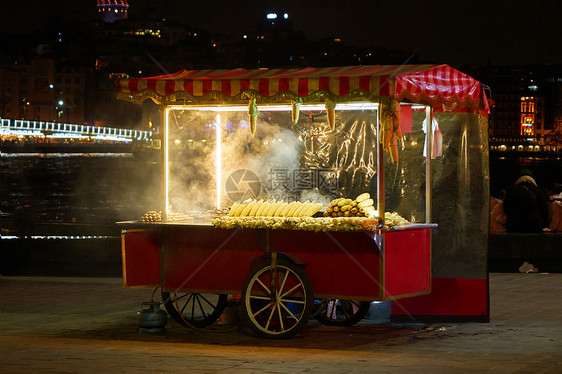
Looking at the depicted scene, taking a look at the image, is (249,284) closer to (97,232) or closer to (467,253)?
(467,253)

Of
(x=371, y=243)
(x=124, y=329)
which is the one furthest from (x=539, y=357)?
(x=124, y=329)

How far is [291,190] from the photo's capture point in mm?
10141

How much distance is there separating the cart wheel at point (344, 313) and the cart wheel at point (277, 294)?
2.75 feet

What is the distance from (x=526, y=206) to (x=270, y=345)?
24.9ft

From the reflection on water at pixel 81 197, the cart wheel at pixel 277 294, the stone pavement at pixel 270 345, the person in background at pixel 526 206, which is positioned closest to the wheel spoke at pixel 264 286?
the cart wheel at pixel 277 294

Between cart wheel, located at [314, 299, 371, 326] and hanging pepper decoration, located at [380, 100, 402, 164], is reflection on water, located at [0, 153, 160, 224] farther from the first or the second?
hanging pepper decoration, located at [380, 100, 402, 164]

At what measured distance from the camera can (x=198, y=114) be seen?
1027 cm

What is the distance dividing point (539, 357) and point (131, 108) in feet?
607

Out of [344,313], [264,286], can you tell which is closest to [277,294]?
[264,286]

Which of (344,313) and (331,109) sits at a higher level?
(331,109)

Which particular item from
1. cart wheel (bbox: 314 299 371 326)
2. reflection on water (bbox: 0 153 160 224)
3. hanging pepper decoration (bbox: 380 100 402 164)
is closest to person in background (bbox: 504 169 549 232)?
cart wheel (bbox: 314 299 371 326)

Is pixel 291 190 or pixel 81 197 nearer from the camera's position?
pixel 291 190

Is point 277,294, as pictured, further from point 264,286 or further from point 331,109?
point 331,109

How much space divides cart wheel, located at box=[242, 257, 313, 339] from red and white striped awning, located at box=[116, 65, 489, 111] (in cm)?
165
